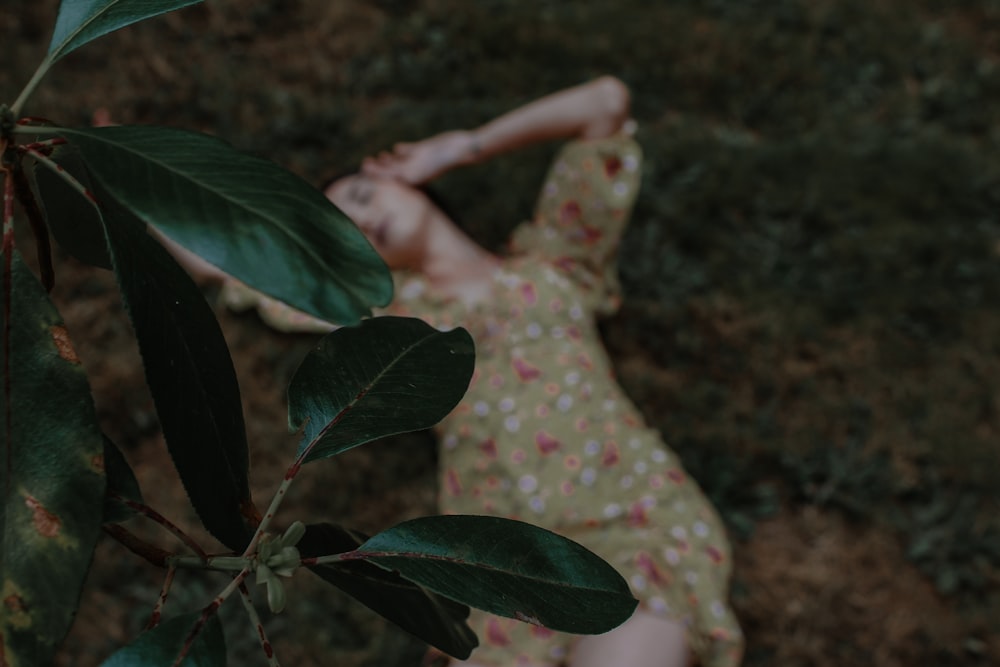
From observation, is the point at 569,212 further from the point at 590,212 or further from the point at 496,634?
the point at 496,634

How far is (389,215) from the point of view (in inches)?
66.0

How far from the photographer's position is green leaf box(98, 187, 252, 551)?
1.33 ft

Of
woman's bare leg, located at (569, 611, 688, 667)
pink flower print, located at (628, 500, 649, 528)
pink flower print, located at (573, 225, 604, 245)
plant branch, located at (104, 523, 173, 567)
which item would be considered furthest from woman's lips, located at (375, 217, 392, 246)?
plant branch, located at (104, 523, 173, 567)

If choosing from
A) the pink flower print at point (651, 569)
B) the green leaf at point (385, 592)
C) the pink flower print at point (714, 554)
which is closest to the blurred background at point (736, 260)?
the pink flower print at point (714, 554)

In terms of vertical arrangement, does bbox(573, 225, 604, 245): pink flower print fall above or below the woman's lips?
below

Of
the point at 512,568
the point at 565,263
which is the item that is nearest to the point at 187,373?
the point at 512,568

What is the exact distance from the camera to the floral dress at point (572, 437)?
149cm

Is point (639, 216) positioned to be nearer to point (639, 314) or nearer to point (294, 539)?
point (639, 314)

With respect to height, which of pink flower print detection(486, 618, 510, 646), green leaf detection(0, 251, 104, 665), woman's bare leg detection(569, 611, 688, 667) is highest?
green leaf detection(0, 251, 104, 665)

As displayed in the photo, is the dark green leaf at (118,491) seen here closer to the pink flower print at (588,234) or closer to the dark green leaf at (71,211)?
the dark green leaf at (71,211)

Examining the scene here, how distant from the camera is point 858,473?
1911 millimetres

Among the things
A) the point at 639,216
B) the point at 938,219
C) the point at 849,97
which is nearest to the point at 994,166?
the point at 938,219

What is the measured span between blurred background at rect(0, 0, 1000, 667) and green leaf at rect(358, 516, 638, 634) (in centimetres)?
139

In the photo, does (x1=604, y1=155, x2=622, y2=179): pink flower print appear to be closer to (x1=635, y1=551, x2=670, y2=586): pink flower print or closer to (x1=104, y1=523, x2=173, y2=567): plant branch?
(x1=635, y1=551, x2=670, y2=586): pink flower print
